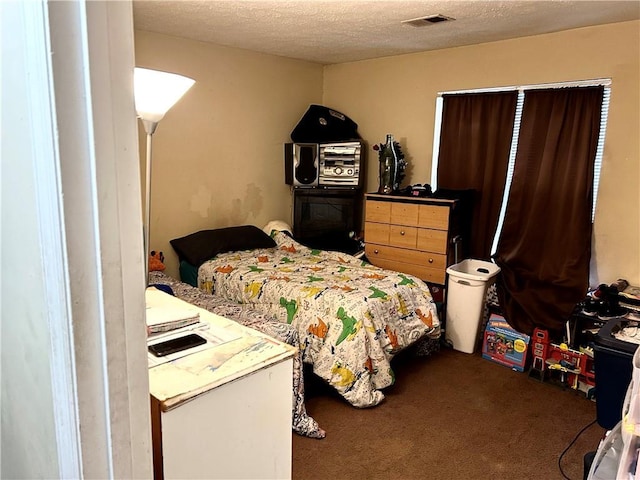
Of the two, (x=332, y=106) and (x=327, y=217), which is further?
(x=332, y=106)

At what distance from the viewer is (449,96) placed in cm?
386

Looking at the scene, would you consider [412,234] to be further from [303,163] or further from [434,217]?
Result: [303,163]

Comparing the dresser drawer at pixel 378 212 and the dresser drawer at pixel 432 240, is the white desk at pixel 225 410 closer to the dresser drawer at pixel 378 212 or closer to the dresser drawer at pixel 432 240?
the dresser drawer at pixel 432 240

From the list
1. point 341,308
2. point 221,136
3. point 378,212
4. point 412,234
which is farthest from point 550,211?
point 221,136

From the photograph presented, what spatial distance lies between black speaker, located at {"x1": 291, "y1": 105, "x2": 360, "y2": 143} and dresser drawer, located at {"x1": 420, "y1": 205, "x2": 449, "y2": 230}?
1204 millimetres

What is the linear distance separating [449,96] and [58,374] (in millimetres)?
3709

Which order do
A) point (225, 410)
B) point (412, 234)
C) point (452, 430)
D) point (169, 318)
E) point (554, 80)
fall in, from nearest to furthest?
1. point (225, 410)
2. point (169, 318)
3. point (452, 430)
4. point (554, 80)
5. point (412, 234)

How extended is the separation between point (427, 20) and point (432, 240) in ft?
5.11

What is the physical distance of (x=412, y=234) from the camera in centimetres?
372

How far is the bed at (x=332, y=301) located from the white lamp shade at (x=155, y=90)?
1.75 meters

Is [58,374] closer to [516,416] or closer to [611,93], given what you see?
[516,416]

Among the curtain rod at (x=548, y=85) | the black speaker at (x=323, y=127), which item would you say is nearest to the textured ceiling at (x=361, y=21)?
the curtain rod at (x=548, y=85)

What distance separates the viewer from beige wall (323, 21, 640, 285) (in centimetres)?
305

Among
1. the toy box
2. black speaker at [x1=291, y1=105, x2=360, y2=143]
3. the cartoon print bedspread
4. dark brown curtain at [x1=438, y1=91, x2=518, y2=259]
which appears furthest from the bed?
black speaker at [x1=291, y1=105, x2=360, y2=143]
